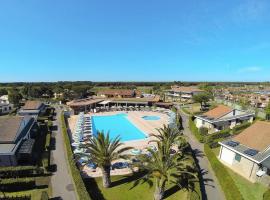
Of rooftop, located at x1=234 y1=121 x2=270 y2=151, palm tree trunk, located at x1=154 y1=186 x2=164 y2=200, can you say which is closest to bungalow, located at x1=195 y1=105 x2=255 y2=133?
→ rooftop, located at x1=234 y1=121 x2=270 y2=151

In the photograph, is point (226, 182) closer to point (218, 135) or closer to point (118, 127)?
point (218, 135)

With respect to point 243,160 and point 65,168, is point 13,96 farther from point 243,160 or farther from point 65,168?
point 243,160

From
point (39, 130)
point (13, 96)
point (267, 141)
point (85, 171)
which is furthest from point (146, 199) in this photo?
point (13, 96)

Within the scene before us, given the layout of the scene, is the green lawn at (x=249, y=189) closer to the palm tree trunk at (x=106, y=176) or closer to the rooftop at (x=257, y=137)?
the rooftop at (x=257, y=137)

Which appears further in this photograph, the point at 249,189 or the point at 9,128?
the point at 9,128

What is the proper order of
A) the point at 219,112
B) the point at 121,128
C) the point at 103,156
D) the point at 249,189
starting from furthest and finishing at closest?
the point at 121,128 < the point at 219,112 < the point at 249,189 < the point at 103,156

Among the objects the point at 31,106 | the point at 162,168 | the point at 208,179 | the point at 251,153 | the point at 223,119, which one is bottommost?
the point at 208,179

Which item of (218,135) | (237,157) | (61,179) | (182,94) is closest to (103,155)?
(61,179)

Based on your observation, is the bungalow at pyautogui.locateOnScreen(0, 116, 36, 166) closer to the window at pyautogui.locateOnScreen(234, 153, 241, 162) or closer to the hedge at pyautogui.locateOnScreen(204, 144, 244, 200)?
the hedge at pyautogui.locateOnScreen(204, 144, 244, 200)

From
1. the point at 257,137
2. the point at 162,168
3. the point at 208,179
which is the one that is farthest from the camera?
the point at 257,137
